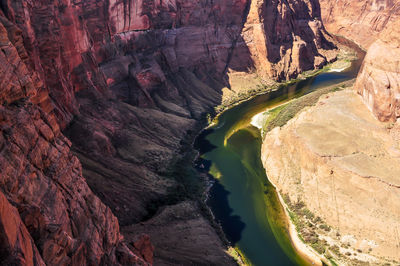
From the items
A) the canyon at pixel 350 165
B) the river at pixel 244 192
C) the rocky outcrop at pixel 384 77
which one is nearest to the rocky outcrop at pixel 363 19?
Result: the river at pixel 244 192

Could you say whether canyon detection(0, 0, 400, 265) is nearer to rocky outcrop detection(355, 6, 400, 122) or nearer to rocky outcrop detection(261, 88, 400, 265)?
rocky outcrop detection(355, 6, 400, 122)

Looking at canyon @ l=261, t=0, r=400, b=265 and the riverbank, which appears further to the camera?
canyon @ l=261, t=0, r=400, b=265

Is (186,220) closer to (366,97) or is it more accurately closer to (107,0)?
(366,97)

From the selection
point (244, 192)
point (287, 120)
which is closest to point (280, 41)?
point (287, 120)

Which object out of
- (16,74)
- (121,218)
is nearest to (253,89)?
(121,218)

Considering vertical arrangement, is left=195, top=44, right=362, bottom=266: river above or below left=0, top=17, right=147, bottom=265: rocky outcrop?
below

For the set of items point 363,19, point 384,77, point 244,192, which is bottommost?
point 244,192

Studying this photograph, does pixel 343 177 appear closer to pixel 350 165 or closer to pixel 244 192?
pixel 350 165

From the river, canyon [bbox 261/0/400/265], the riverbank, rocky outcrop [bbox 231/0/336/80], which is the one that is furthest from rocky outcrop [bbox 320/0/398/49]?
canyon [bbox 261/0/400/265]
